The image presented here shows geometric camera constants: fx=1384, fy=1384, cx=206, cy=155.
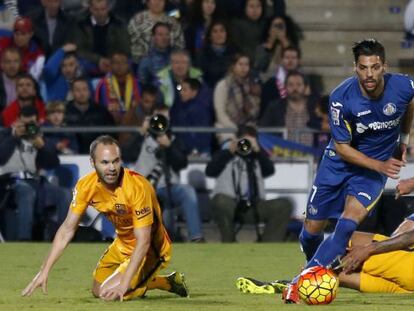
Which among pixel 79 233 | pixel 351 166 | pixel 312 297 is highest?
pixel 351 166

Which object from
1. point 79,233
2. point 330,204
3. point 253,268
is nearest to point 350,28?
point 79,233

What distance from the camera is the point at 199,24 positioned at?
18234 mm

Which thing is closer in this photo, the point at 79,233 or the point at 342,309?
the point at 342,309

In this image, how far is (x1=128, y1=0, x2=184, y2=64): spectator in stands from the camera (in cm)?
1803

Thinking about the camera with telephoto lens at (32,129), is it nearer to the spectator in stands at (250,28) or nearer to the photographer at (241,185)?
the photographer at (241,185)

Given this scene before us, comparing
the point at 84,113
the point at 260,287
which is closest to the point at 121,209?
the point at 260,287

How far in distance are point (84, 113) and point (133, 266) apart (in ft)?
24.4

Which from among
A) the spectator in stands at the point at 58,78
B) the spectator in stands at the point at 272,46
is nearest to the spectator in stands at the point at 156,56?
the spectator in stands at the point at 58,78

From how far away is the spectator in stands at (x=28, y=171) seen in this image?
51.8ft

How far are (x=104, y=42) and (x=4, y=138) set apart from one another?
8.74ft

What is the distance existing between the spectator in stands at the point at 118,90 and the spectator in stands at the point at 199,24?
122 centimetres

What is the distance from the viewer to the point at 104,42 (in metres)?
18.0

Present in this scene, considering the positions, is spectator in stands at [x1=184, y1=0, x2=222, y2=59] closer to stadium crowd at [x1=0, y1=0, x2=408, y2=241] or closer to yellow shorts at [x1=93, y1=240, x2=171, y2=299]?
stadium crowd at [x1=0, y1=0, x2=408, y2=241]

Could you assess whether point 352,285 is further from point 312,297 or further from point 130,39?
point 130,39
